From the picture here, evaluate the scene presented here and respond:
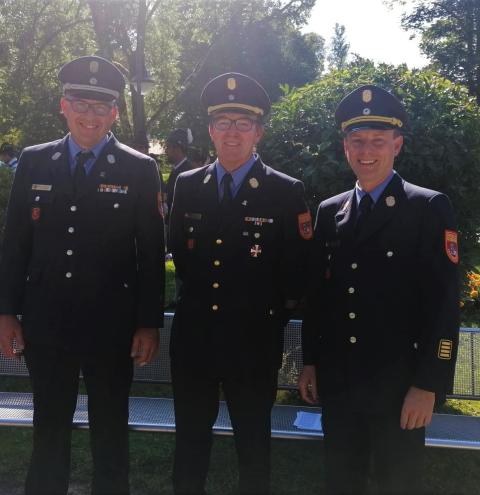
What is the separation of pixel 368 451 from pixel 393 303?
61cm

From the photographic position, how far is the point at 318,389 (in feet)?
7.94

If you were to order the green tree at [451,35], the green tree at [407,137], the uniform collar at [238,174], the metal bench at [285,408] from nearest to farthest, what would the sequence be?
the uniform collar at [238,174]
the metal bench at [285,408]
the green tree at [407,137]
the green tree at [451,35]

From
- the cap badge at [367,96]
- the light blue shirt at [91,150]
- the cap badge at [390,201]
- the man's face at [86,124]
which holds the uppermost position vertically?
the cap badge at [367,96]

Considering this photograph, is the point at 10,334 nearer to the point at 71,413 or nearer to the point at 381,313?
the point at 71,413

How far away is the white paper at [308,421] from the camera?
10.3 ft

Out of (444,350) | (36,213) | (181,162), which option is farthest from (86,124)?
(181,162)

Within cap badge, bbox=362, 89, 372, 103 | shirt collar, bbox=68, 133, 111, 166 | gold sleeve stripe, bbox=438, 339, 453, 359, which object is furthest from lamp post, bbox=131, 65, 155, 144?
gold sleeve stripe, bbox=438, 339, 453, 359

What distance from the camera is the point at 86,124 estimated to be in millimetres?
2484

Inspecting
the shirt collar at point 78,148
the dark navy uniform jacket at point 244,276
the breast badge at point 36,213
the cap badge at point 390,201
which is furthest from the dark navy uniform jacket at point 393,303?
the breast badge at point 36,213

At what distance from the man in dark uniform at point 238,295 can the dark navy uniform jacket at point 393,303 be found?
237 mm

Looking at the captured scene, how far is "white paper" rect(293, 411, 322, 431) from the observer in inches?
123

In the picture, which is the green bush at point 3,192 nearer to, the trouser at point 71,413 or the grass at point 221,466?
the grass at point 221,466

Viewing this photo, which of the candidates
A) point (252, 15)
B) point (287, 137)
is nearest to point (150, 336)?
point (287, 137)

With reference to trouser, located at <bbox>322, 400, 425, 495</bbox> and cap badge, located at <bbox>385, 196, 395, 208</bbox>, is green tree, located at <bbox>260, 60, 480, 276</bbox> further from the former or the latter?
trouser, located at <bbox>322, 400, 425, 495</bbox>
